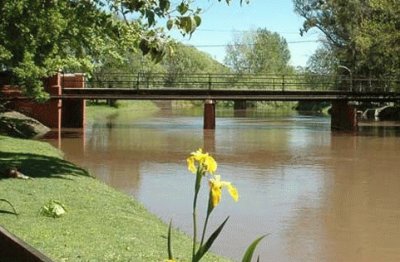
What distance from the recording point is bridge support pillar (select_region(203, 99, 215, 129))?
39.2 metres

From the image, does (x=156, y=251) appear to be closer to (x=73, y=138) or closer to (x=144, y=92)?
(x=73, y=138)

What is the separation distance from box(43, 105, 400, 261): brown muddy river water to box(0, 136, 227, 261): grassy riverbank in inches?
46.7

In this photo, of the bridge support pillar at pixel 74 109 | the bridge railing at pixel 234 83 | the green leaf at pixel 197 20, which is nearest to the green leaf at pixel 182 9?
the green leaf at pixel 197 20

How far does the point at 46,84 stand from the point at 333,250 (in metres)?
28.4

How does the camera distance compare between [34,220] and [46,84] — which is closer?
[34,220]

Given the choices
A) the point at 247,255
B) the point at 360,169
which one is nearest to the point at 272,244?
the point at 247,255

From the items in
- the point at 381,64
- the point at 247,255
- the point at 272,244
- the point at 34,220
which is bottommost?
the point at 272,244

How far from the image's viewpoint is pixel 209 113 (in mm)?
39500

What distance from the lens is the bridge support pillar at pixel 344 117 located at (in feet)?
135

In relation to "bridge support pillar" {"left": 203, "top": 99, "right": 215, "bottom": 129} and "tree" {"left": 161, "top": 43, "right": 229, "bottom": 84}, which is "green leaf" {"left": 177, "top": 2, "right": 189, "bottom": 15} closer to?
"bridge support pillar" {"left": 203, "top": 99, "right": 215, "bottom": 129}

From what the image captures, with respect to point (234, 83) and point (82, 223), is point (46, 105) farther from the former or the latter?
point (82, 223)

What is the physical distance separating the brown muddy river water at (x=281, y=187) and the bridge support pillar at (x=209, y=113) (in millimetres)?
5770

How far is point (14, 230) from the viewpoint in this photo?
7.61m

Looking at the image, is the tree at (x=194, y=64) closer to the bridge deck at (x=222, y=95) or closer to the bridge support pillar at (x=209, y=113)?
the bridge deck at (x=222, y=95)
